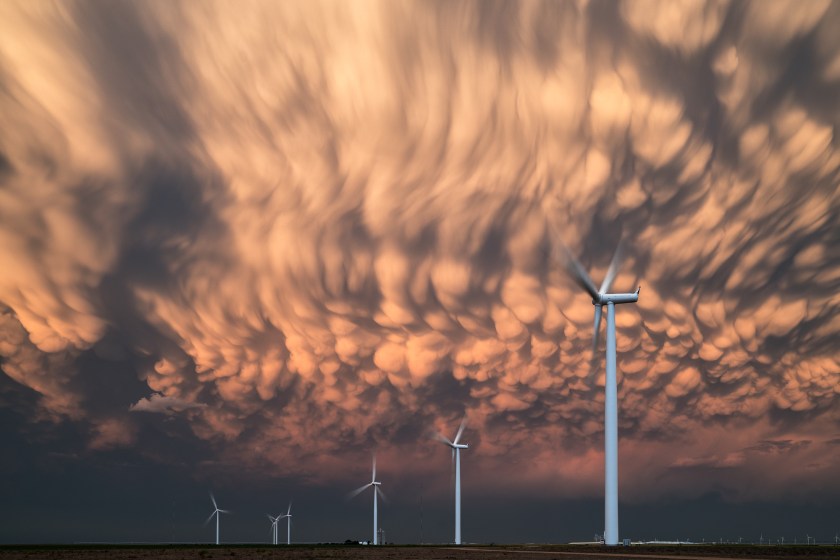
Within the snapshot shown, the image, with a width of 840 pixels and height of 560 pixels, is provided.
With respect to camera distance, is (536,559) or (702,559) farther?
(536,559)

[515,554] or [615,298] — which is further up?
[615,298]

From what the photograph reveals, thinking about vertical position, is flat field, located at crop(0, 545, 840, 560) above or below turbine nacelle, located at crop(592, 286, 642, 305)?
below

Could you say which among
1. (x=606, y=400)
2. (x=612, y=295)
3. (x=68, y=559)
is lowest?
(x=68, y=559)

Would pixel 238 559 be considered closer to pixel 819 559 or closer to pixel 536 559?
pixel 536 559

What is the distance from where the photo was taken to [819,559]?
87.5 m

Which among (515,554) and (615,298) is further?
(615,298)

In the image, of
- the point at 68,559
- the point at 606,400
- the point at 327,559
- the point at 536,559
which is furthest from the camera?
the point at 606,400

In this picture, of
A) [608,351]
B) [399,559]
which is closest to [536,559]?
[399,559]

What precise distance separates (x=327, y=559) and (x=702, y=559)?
45.5 metres

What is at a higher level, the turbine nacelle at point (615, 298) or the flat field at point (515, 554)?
the turbine nacelle at point (615, 298)

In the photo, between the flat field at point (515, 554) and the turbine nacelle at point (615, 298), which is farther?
the turbine nacelle at point (615, 298)

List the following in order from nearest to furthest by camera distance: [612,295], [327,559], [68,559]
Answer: [327,559] → [68,559] → [612,295]

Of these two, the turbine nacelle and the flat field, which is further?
the turbine nacelle

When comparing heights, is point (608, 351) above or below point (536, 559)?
above
